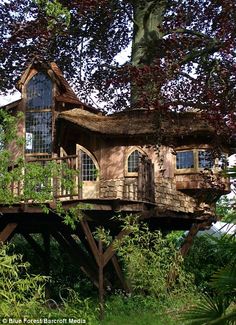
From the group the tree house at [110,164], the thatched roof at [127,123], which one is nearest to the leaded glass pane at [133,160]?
the tree house at [110,164]

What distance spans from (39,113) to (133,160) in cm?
370

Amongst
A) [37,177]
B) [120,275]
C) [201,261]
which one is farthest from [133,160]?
[37,177]

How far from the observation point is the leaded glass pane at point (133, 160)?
16.7m

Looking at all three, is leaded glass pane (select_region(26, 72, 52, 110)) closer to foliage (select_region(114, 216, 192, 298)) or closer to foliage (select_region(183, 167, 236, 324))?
foliage (select_region(114, 216, 192, 298))

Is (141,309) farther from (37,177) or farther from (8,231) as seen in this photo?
(37,177)

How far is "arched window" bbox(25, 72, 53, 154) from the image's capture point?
1772cm

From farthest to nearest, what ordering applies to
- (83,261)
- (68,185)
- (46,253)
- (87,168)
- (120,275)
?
(46,253) → (87,168) → (120,275) → (83,261) → (68,185)

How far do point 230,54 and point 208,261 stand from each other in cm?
831

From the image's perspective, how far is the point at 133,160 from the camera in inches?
660

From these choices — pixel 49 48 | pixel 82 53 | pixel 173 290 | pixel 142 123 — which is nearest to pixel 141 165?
pixel 142 123

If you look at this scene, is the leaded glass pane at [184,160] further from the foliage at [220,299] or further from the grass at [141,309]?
the foliage at [220,299]

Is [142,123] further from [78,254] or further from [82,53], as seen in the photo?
[82,53]

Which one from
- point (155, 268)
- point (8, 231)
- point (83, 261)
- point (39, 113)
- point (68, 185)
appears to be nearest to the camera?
point (155, 268)

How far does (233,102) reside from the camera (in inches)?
477
